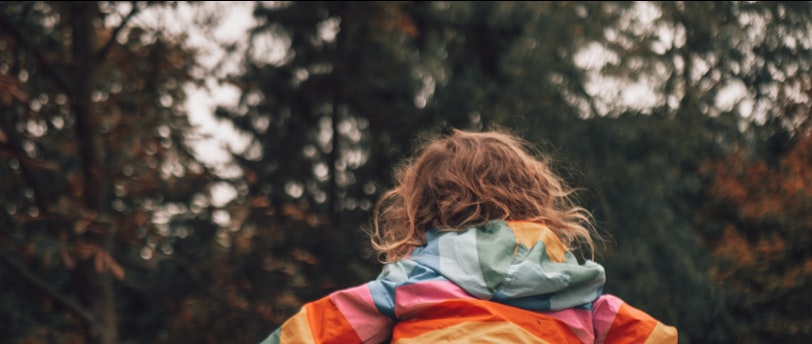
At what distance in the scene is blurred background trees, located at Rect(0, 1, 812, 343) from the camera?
5441mm

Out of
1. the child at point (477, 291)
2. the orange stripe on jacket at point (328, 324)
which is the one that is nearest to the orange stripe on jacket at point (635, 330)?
the child at point (477, 291)

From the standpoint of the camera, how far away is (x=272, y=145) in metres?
9.07

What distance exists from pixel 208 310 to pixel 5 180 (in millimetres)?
1582

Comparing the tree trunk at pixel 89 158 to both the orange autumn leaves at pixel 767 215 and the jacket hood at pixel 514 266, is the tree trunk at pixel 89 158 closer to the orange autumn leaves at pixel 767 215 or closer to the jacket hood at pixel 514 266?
the orange autumn leaves at pixel 767 215

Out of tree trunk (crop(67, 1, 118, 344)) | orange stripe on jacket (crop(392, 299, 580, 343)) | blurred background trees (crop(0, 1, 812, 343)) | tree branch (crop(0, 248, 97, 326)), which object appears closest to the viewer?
orange stripe on jacket (crop(392, 299, 580, 343))

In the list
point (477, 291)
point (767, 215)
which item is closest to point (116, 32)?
point (767, 215)

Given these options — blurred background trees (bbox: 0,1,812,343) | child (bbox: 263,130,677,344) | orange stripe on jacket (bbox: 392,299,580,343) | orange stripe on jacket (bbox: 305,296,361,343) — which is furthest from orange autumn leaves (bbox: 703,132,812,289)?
orange stripe on jacket (bbox: 305,296,361,343)

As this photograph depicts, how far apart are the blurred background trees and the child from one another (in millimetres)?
3008

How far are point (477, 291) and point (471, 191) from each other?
316mm

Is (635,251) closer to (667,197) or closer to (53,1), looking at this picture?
(667,197)

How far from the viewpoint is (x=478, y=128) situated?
21.9ft

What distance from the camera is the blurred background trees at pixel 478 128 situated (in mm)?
5441

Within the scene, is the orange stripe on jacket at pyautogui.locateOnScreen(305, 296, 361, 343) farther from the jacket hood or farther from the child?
the jacket hood

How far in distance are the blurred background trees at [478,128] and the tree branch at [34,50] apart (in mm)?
16
